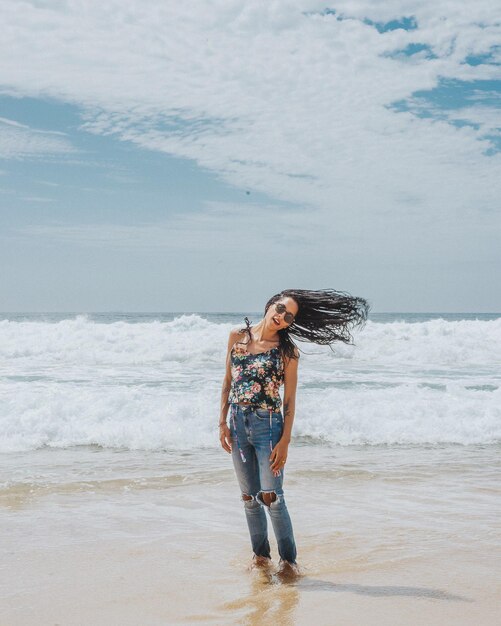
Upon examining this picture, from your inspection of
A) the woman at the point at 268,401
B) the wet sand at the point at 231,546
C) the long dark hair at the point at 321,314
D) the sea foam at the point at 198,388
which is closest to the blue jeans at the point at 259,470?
the woman at the point at 268,401

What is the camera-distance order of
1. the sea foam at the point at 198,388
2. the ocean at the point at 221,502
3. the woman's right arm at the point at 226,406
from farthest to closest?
1. the sea foam at the point at 198,388
2. the woman's right arm at the point at 226,406
3. the ocean at the point at 221,502

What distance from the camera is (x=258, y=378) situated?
15.1 ft

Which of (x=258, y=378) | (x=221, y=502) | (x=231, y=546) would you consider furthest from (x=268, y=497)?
(x=221, y=502)

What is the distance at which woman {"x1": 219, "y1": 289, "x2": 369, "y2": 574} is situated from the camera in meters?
4.59

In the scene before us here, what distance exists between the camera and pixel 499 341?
26.9m

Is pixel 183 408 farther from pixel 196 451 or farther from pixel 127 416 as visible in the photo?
pixel 196 451

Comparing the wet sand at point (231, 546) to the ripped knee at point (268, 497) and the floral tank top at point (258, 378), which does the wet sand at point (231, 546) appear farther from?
the floral tank top at point (258, 378)

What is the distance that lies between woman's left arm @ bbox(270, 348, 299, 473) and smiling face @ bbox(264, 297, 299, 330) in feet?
0.83

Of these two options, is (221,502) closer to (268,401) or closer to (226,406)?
(226,406)

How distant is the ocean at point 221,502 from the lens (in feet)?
14.3

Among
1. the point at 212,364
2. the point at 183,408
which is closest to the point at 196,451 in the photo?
the point at 183,408

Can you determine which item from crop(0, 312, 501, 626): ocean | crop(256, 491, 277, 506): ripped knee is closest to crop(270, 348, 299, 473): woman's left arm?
crop(256, 491, 277, 506): ripped knee

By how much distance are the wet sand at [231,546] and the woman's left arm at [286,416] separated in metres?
0.85

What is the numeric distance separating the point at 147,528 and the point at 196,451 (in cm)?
377
